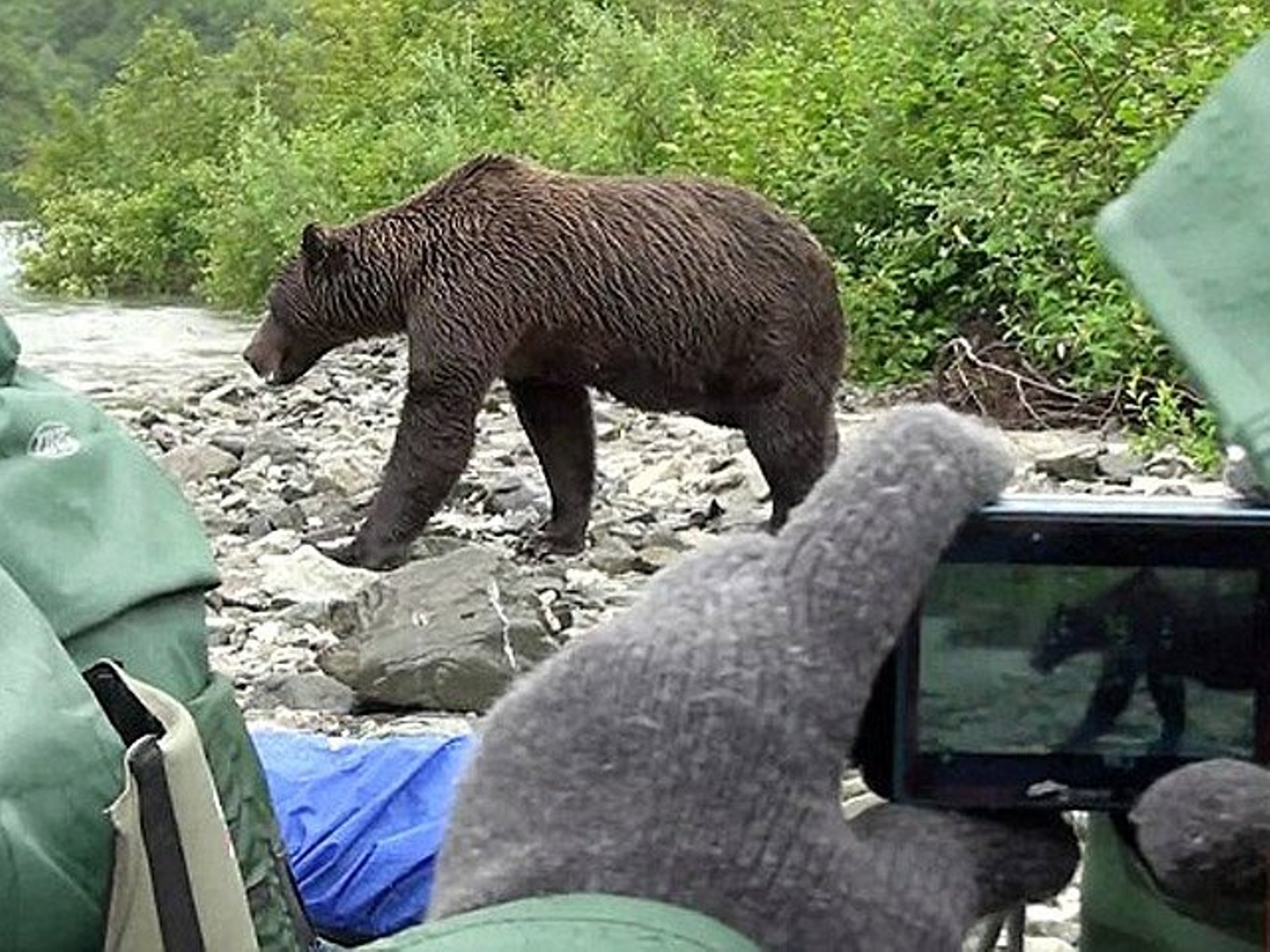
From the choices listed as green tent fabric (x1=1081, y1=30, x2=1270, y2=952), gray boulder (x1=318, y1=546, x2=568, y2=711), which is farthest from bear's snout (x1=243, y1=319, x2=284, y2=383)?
green tent fabric (x1=1081, y1=30, x2=1270, y2=952)

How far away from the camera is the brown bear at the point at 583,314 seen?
6879 millimetres

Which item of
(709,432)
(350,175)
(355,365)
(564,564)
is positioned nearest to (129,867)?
(564,564)

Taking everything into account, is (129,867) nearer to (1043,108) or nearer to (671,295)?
(671,295)

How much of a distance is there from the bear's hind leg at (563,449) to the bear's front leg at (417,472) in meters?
0.32

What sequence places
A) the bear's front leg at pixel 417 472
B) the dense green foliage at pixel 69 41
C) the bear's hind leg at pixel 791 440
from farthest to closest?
the dense green foliage at pixel 69 41, the bear's hind leg at pixel 791 440, the bear's front leg at pixel 417 472

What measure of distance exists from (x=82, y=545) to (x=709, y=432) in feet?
26.0

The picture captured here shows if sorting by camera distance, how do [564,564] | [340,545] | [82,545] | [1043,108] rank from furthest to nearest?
[1043,108] → [340,545] → [564,564] → [82,545]

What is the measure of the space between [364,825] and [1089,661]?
1739 millimetres

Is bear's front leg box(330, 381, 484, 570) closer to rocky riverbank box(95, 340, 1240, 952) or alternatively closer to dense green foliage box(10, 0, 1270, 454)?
rocky riverbank box(95, 340, 1240, 952)

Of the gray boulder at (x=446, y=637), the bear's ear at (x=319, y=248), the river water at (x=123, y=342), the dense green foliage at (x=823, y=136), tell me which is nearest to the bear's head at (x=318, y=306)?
the bear's ear at (x=319, y=248)

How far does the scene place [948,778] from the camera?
3.25 ft

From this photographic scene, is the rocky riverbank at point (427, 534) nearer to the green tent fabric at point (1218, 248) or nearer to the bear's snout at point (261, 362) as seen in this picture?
the green tent fabric at point (1218, 248)

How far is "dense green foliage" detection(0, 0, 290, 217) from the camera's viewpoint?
51.5 m

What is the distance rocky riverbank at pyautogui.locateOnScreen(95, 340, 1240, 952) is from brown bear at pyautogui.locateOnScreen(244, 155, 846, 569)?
0.97 feet
